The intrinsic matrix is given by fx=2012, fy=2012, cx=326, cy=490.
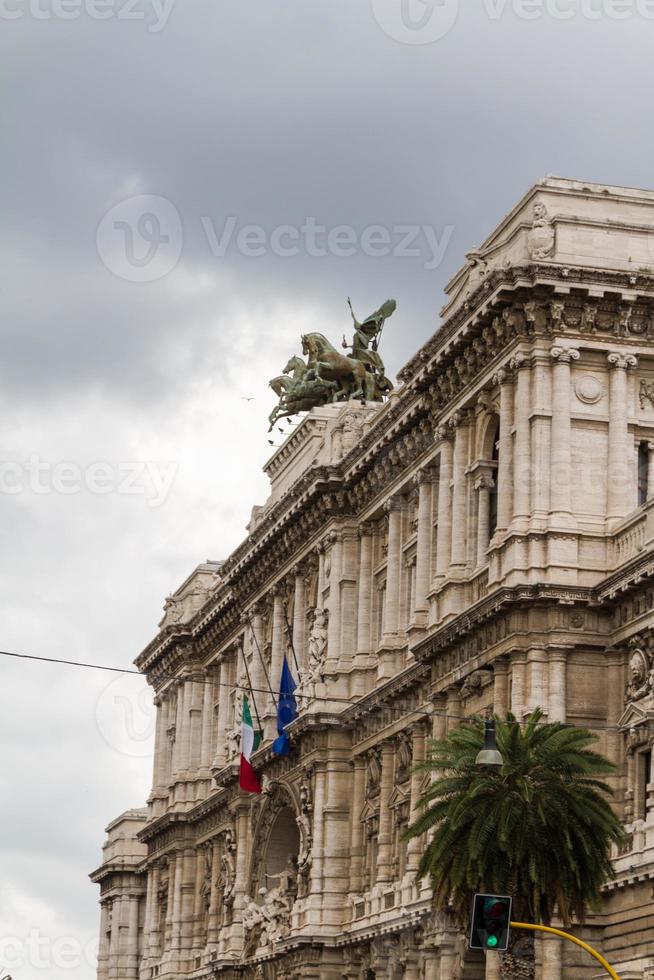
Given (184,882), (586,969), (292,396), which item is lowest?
(586,969)

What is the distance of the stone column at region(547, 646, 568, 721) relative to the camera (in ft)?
160

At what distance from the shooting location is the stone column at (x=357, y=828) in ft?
211

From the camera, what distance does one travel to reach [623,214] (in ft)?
176

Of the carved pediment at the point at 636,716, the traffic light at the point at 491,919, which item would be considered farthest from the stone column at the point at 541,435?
the traffic light at the point at 491,919

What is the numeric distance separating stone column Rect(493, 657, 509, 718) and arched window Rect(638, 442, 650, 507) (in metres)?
5.55

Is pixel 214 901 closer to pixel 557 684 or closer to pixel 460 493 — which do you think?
pixel 460 493

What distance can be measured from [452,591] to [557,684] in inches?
283

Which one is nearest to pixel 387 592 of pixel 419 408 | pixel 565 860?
pixel 419 408

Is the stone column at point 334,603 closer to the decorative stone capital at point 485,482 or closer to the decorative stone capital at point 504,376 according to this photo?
the decorative stone capital at point 485,482

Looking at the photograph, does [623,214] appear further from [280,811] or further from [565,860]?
[280,811]

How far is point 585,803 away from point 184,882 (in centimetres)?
4780

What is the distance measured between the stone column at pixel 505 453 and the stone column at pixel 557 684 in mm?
4306

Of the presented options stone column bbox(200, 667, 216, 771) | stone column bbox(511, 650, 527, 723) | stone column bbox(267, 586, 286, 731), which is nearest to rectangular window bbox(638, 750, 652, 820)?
stone column bbox(511, 650, 527, 723)

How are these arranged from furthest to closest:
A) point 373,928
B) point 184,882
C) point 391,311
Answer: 1. point 184,882
2. point 391,311
3. point 373,928
